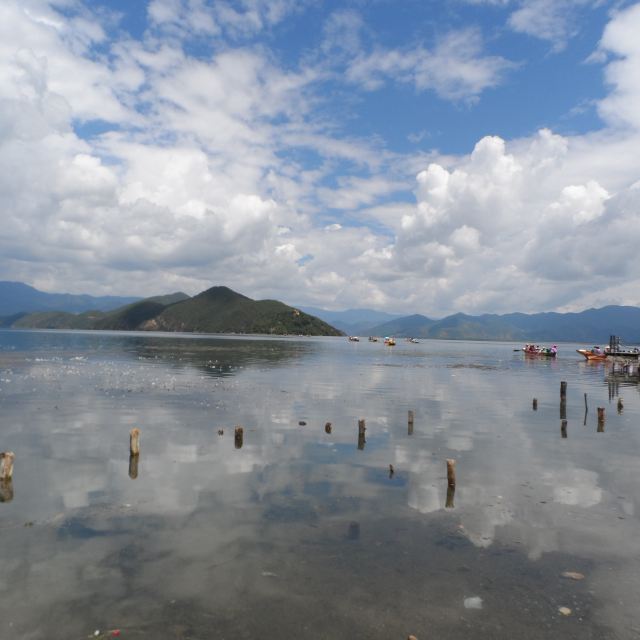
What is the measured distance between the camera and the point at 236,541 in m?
17.6

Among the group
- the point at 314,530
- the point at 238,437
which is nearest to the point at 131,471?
the point at 238,437

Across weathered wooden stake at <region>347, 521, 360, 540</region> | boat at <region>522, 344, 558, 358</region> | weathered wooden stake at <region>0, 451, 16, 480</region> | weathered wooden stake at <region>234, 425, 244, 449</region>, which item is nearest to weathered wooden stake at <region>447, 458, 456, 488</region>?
weathered wooden stake at <region>347, 521, 360, 540</region>

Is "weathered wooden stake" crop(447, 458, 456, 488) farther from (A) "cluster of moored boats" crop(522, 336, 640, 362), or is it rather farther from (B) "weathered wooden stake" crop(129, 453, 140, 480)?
(A) "cluster of moored boats" crop(522, 336, 640, 362)

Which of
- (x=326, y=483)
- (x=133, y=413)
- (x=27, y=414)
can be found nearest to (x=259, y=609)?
(x=326, y=483)

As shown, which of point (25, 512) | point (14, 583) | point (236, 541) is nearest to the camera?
point (14, 583)

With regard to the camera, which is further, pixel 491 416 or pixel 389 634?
pixel 491 416

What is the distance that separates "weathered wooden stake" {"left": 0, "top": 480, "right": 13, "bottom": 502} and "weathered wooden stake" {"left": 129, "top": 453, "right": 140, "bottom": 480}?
5.31 m

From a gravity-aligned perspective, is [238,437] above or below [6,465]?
below

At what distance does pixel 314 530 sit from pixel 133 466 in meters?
13.0

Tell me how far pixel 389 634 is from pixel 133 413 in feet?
116

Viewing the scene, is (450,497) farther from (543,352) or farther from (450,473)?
(543,352)

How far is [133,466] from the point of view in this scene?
87.6 ft

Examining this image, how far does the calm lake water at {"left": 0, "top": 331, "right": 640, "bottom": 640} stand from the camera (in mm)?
13156

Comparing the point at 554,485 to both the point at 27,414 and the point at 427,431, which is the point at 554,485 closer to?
the point at 427,431
